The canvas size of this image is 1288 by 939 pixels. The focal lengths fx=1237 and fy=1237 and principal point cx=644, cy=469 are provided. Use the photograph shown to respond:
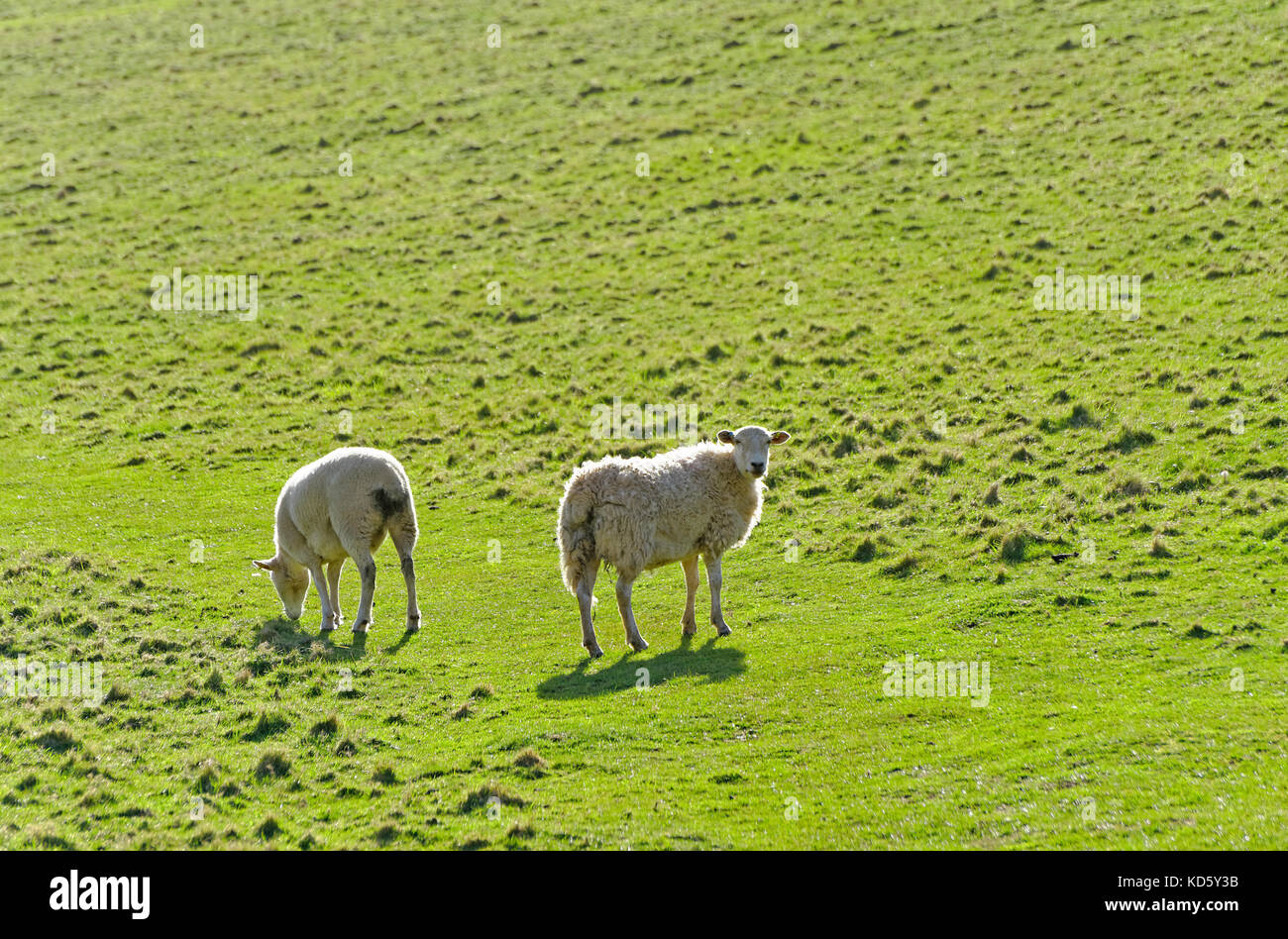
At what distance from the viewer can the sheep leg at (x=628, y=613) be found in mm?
15992

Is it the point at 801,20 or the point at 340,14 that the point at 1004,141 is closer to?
the point at 801,20

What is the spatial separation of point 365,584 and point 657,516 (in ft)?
14.6

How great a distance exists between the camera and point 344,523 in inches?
687

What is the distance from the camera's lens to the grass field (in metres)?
12.1

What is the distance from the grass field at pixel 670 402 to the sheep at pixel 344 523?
0.68 metres

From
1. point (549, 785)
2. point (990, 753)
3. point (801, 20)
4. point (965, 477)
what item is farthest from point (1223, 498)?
point (801, 20)

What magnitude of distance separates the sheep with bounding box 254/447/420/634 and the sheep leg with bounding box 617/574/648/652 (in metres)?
3.46

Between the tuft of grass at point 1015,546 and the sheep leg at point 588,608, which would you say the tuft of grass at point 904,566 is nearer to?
the tuft of grass at point 1015,546

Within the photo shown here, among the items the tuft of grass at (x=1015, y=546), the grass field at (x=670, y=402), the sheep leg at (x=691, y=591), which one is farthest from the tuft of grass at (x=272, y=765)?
the tuft of grass at (x=1015, y=546)

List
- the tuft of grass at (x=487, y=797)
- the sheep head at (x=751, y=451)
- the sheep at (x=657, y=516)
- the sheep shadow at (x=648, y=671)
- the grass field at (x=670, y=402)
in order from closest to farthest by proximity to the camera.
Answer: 1. the tuft of grass at (x=487, y=797)
2. the grass field at (x=670, y=402)
3. the sheep shadow at (x=648, y=671)
4. the sheep at (x=657, y=516)
5. the sheep head at (x=751, y=451)

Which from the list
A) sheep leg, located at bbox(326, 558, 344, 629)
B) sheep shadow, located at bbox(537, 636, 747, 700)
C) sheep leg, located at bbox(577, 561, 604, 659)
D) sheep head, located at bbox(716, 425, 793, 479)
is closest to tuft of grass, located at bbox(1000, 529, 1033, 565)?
sheep head, located at bbox(716, 425, 793, 479)

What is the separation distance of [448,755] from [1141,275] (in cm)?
2541

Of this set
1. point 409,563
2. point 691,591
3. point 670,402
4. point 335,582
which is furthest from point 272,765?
point 670,402

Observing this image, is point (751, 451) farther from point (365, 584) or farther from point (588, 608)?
point (365, 584)
